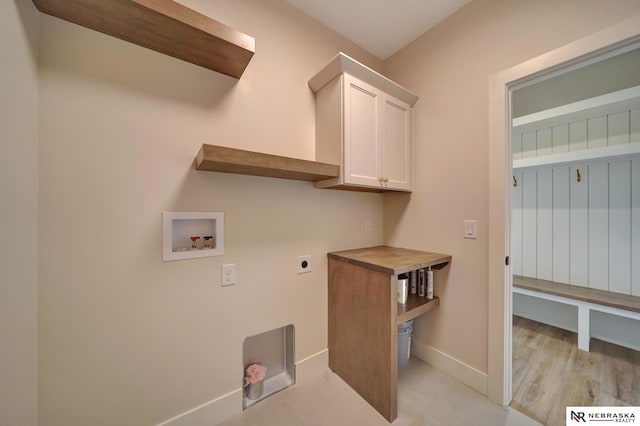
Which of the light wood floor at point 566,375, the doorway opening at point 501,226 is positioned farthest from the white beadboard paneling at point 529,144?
the light wood floor at point 566,375

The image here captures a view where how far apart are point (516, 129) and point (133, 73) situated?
3.59m

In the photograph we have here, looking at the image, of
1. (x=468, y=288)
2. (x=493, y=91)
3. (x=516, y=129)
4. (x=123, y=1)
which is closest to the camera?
(x=123, y=1)

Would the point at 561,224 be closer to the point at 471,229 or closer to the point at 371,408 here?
the point at 471,229

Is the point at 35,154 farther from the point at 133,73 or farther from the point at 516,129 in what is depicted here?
the point at 516,129

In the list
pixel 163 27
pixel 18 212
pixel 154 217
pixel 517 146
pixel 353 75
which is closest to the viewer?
pixel 18 212

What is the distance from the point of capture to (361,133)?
157 centimetres

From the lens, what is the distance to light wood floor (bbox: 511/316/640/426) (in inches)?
55.8

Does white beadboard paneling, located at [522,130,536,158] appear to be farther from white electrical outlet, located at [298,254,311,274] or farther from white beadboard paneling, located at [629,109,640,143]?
white electrical outlet, located at [298,254,311,274]

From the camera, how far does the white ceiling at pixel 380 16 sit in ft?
5.25

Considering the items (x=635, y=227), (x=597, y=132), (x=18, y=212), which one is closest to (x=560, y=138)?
(x=597, y=132)

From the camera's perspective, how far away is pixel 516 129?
2.60m

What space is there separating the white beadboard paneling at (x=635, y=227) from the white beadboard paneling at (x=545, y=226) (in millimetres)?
523

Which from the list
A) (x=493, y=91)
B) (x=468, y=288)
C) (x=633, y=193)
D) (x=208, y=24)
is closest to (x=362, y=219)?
(x=468, y=288)

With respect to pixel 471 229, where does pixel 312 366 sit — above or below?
below
